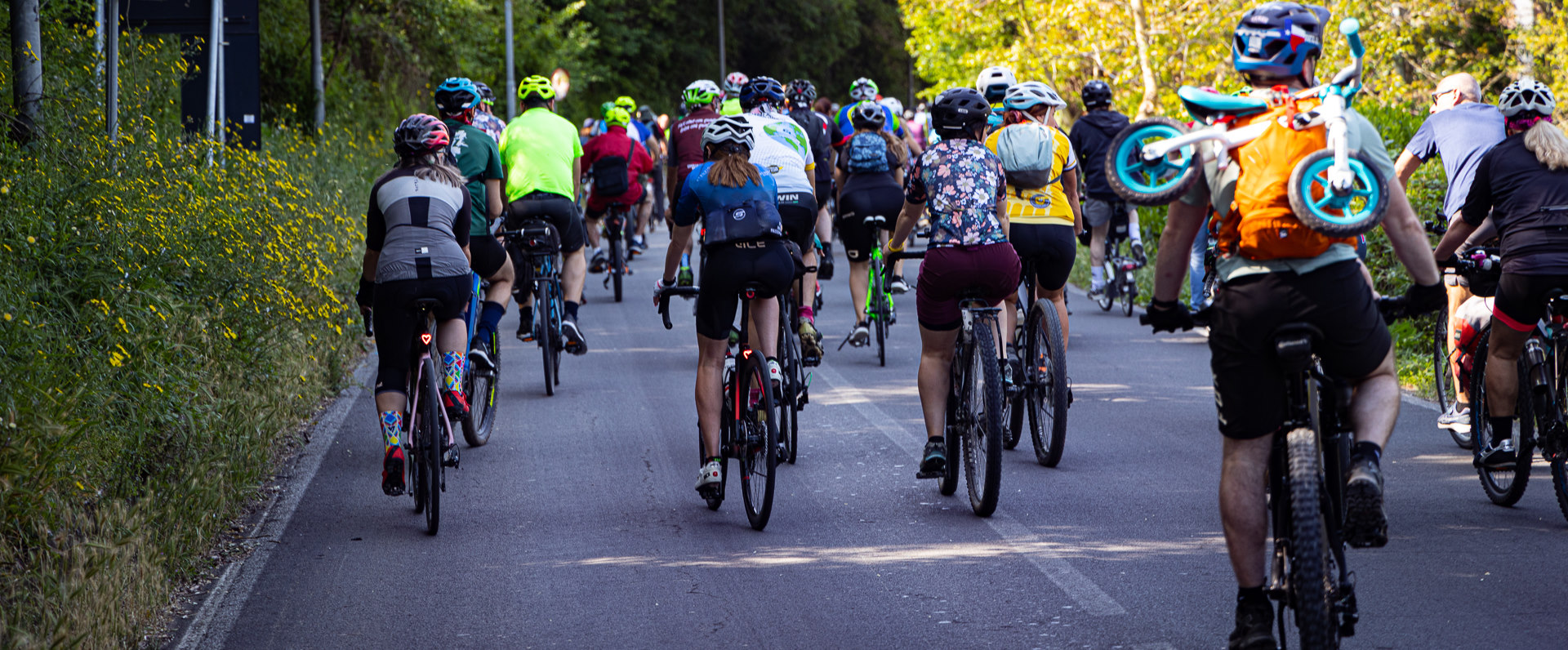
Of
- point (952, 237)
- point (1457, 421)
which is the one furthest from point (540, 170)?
point (1457, 421)

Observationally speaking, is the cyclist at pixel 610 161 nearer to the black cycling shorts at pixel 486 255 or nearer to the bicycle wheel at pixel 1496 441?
the black cycling shorts at pixel 486 255

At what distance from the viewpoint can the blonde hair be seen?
629 cm

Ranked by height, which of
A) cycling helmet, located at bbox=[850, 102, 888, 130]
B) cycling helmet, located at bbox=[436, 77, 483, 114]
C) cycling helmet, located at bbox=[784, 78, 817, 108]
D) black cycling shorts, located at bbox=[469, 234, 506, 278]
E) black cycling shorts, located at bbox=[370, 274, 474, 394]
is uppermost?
cycling helmet, located at bbox=[784, 78, 817, 108]

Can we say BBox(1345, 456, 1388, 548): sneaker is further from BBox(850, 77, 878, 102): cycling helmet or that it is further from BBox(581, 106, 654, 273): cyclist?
BBox(581, 106, 654, 273): cyclist

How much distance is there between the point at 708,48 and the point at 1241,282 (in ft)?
187

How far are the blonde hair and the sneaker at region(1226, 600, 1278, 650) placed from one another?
10.4 feet

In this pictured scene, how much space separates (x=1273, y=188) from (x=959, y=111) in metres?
2.92

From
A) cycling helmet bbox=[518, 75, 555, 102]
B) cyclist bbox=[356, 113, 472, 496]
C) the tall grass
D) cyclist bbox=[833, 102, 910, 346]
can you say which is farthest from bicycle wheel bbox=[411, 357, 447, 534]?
cyclist bbox=[833, 102, 910, 346]

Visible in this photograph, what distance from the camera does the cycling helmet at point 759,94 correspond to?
966 cm

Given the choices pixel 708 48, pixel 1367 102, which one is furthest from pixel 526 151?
pixel 708 48

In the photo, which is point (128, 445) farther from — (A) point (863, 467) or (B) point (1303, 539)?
(B) point (1303, 539)

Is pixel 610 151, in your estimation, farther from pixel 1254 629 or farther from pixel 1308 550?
pixel 1308 550

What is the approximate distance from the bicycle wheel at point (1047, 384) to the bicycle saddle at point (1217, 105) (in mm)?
3270

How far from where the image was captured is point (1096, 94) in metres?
12.7
